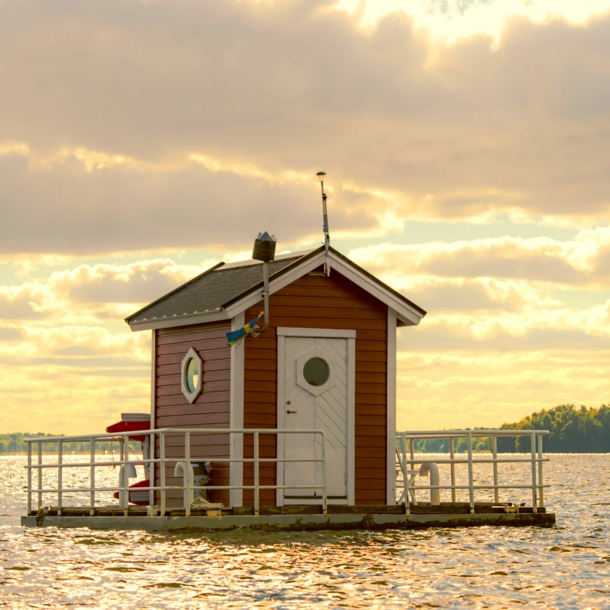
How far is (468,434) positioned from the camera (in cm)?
1886

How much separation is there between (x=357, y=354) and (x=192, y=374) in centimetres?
271

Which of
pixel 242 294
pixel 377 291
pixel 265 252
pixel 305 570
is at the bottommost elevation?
pixel 305 570

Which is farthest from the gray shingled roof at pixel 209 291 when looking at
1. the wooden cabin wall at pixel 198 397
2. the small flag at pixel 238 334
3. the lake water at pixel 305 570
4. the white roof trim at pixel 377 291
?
the lake water at pixel 305 570

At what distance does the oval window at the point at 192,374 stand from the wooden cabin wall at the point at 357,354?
128 cm

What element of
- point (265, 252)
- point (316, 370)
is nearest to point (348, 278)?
point (316, 370)

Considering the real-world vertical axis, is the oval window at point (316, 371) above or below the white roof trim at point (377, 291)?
below

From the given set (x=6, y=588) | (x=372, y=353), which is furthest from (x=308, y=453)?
(x=6, y=588)

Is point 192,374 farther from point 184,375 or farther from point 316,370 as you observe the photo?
point 316,370

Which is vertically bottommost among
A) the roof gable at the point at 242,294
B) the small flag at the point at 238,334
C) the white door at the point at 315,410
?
the white door at the point at 315,410

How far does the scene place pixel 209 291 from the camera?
67.9ft

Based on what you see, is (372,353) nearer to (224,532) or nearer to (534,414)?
(224,532)

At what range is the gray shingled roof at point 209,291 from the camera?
19.5 metres

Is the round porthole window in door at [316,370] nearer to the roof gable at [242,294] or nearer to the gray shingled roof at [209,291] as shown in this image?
the roof gable at [242,294]

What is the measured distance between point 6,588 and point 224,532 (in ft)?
12.6
